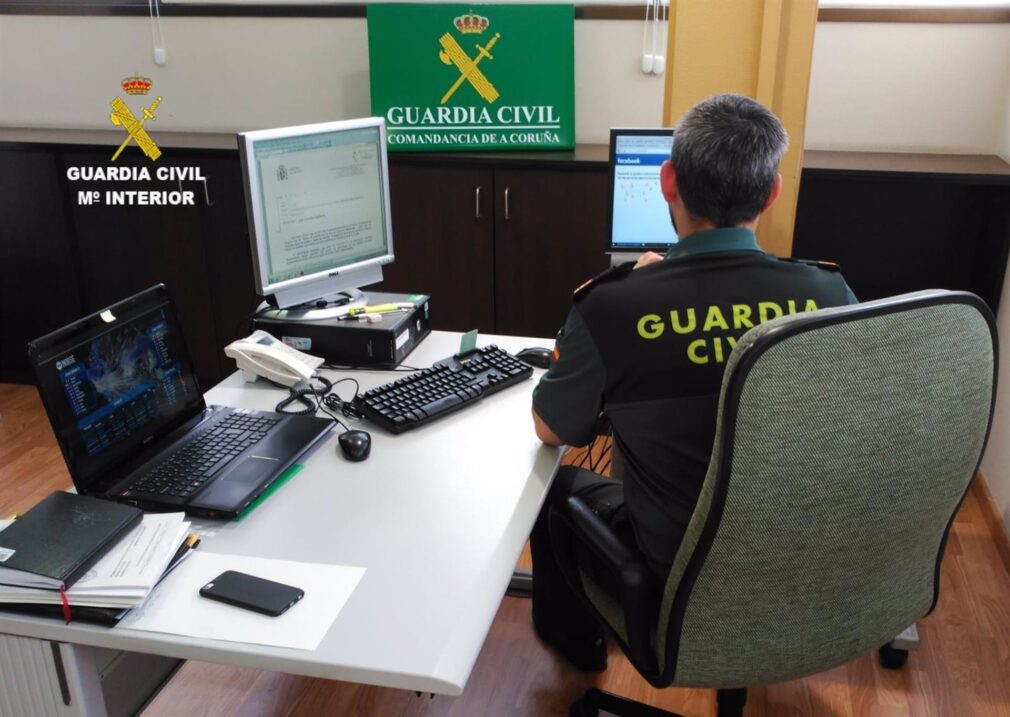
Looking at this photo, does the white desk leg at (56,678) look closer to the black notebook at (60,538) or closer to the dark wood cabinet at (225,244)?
the black notebook at (60,538)

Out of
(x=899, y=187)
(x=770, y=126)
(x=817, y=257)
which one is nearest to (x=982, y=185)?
(x=899, y=187)

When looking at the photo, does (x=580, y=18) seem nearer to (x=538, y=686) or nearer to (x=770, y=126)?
(x=770, y=126)

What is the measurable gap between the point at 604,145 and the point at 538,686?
79.0 inches

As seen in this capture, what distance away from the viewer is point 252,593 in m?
1.32

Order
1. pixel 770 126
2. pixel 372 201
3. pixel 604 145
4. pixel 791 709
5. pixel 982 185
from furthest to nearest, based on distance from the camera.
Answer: pixel 604 145, pixel 982 185, pixel 372 201, pixel 791 709, pixel 770 126

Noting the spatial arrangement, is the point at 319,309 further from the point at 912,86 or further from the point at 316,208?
the point at 912,86

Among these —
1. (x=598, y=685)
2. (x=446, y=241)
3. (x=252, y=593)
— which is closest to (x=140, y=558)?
(x=252, y=593)

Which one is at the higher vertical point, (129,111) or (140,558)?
(129,111)

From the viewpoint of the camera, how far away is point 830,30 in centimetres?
312

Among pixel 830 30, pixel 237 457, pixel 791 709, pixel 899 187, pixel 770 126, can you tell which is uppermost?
pixel 830 30

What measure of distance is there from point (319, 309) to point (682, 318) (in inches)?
43.1

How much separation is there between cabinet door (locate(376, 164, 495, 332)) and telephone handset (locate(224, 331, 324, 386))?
4.25 ft

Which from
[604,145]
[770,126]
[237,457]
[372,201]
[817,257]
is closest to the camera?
[770,126]

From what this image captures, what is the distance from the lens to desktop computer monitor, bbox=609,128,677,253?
7.56 ft
